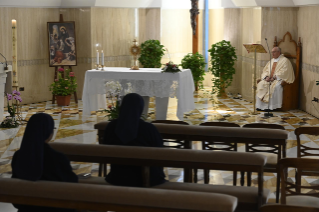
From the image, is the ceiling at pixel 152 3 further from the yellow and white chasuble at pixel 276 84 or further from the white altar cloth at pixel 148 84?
the white altar cloth at pixel 148 84

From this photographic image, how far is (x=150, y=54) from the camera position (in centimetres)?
1353

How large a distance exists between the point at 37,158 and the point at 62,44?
960 centimetres

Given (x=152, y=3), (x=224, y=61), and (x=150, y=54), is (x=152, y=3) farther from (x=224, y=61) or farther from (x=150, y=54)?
(x=224, y=61)

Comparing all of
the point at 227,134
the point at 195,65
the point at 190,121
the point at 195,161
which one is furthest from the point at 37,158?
the point at 195,65

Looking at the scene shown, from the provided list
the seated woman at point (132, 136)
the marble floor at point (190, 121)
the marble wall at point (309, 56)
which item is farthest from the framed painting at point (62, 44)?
the seated woman at point (132, 136)

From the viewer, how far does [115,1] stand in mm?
12961

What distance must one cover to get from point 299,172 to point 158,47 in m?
9.65

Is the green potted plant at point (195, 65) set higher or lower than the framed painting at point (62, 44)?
lower

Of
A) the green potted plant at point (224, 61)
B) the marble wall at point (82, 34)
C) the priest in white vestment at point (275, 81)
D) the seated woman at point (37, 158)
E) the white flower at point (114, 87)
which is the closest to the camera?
the seated woman at point (37, 158)

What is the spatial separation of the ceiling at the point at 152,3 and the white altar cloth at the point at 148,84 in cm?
356

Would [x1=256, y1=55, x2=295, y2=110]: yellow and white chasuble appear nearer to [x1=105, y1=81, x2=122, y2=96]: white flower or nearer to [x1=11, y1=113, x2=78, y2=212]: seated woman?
[x1=105, y1=81, x2=122, y2=96]: white flower

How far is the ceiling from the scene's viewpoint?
11523 millimetres

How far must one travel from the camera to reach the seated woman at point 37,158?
3.05m

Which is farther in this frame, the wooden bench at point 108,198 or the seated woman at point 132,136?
the seated woman at point 132,136
